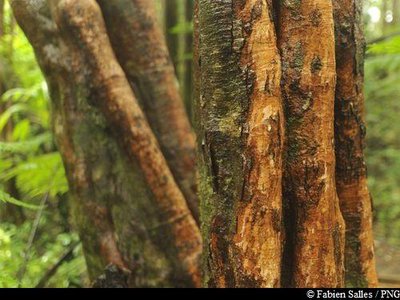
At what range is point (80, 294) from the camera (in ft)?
12.0

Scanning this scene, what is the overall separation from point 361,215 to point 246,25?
135 centimetres

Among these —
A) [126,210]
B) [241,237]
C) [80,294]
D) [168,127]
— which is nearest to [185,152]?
[168,127]

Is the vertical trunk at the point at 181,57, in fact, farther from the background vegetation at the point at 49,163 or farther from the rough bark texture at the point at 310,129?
the rough bark texture at the point at 310,129

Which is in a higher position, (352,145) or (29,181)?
(352,145)

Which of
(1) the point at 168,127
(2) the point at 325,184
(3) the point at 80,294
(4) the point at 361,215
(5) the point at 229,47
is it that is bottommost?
(3) the point at 80,294

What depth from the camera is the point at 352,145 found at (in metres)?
2.56

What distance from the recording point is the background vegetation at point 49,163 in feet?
13.7

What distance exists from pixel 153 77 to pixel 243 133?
5.97ft

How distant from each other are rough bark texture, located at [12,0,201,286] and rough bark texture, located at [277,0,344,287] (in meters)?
1.27

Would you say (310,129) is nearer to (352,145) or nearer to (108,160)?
(352,145)

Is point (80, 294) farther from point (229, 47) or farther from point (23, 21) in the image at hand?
point (229, 47)

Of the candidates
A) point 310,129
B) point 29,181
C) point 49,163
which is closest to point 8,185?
point 29,181

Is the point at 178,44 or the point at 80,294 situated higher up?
the point at 178,44

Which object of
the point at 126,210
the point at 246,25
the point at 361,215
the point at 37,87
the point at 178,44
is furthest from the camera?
the point at 178,44
